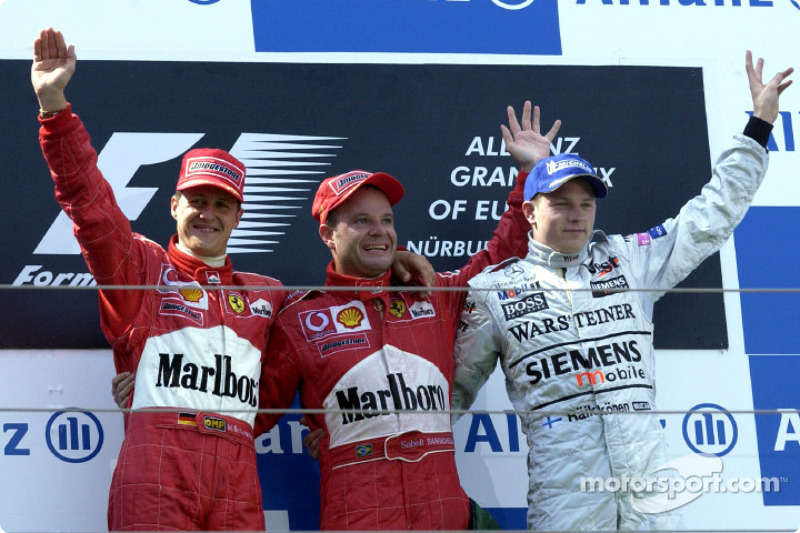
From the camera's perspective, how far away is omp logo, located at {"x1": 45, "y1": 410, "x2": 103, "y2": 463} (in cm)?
189

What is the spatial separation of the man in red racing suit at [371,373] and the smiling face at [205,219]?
0.15 m

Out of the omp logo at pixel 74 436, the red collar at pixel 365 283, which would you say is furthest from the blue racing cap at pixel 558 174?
the omp logo at pixel 74 436

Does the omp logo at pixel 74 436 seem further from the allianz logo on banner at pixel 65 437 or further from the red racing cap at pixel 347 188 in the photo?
the red racing cap at pixel 347 188

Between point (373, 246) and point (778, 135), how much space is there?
908 mm

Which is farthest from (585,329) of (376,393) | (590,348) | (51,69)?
(51,69)

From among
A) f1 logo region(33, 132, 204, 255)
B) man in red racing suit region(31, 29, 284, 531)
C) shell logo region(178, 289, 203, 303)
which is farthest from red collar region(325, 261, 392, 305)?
f1 logo region(33, 132, 204, 255)

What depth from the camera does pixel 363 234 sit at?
5.69ft

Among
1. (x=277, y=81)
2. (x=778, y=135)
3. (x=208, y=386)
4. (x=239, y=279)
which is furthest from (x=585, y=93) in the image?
(x=208, y=386)

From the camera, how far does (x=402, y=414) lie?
1611 millimetres

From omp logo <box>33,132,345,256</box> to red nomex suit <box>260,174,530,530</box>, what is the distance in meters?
0.31

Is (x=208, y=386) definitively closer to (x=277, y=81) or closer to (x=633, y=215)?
(x=277, y=81)

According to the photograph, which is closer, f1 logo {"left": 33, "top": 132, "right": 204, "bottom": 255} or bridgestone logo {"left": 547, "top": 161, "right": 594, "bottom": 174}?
bridgestone logo {"left": 547, "top": 161, "right": 594, "bottom": 174}

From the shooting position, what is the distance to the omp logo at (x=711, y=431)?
1.93 metres

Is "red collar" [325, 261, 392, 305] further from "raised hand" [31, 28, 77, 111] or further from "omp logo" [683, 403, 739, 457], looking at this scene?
"omp logo" [683, 403, 739, 457]
